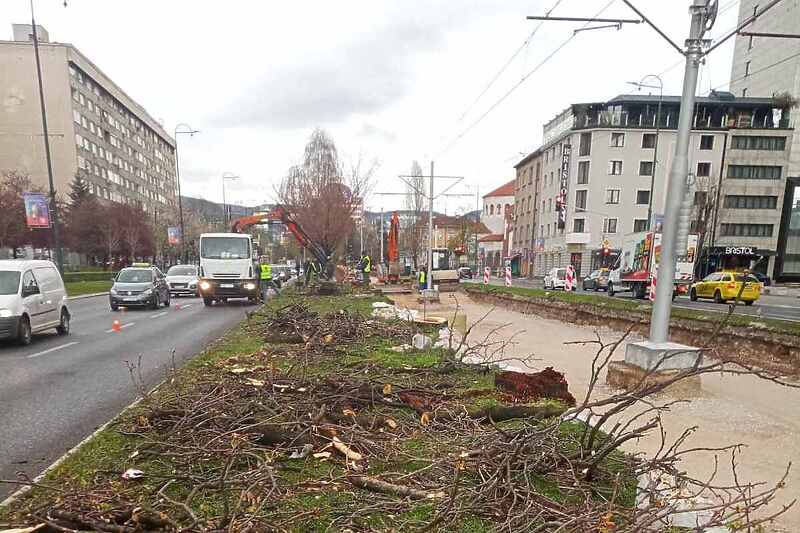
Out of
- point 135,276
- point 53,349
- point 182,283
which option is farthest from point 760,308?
point 182,283

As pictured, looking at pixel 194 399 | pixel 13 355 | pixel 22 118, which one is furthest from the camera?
pixel 22 118

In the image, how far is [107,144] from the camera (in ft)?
Result: 195

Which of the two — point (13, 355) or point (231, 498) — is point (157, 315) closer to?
point (13, 355)

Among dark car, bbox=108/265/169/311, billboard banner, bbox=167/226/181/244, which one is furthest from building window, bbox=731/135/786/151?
billboard banner, bbox=167/226/181/244

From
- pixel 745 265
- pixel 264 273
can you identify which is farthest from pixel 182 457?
pixel 745 265

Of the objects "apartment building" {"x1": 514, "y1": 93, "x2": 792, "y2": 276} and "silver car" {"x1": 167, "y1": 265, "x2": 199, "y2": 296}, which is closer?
"silver car" {"x1": 167, "y1": 265, "x2": 199, "y2": 296}

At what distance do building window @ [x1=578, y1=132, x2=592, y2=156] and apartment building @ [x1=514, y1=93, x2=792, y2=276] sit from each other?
0.11 m

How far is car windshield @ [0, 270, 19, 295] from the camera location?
27.4 feet

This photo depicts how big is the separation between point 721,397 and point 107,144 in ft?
248

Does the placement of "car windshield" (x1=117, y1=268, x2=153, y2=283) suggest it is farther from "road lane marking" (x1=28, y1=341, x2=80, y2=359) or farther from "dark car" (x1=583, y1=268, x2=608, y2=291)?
"dark car" (x1=583, y1=268, x2=608, y2=291)

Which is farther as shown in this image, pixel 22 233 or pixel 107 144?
pixel 107 144

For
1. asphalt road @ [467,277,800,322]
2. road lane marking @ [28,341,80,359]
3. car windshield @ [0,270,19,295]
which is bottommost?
asphalt road @ [467,277,800,322]

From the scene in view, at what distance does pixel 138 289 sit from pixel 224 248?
3413 millimetres

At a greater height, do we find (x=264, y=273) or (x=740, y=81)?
(x=740, y=81)
